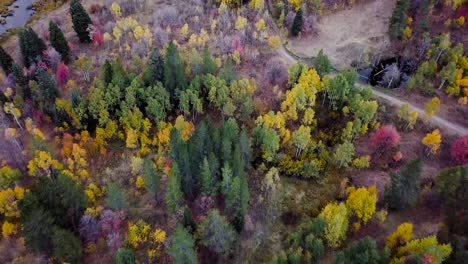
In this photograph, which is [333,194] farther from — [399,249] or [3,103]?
[3,103]

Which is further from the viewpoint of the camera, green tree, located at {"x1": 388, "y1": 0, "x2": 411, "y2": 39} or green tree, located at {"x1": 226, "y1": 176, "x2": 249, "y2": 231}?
green tree, located at {"x1": 388, "y1": 0, "x2": 411, "y2": 39}

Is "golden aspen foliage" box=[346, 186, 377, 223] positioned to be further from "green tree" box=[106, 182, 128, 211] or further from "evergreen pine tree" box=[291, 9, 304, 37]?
"evergreen pine tree" box=[291, 9, 304, 37]

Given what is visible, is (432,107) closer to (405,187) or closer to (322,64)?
(405,187)

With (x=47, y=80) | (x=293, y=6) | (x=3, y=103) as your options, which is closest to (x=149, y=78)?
(x=47, y=80)

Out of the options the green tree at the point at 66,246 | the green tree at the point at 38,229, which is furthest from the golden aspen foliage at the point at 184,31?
the green tree at the point at 66,246

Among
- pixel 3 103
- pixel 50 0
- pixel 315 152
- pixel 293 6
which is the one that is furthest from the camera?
pixel 50 0

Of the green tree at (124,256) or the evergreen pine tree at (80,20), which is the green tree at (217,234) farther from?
the evergreen pine tree at (80,20)

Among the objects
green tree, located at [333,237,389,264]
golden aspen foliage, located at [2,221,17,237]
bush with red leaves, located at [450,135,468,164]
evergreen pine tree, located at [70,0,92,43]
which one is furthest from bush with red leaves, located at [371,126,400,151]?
evergreen pine tree, located at [70,0,92,43]
